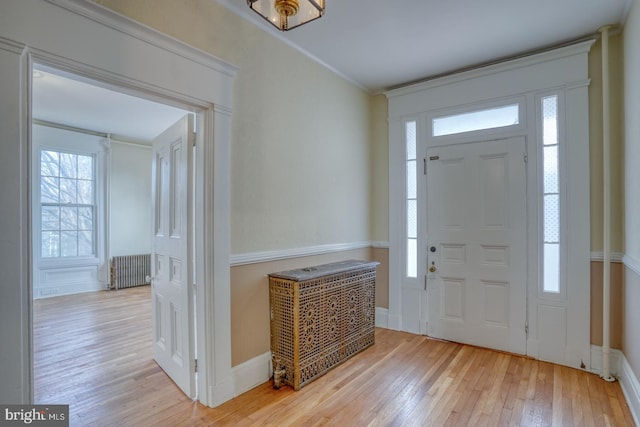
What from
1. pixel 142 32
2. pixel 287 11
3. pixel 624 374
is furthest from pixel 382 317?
pixel 142 32

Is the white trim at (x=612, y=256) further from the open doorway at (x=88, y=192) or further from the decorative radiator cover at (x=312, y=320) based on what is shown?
the open doorway at (x=88, y=192)

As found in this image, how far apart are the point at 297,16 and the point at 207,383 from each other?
2414 mm

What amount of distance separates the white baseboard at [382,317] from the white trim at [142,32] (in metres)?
3.02

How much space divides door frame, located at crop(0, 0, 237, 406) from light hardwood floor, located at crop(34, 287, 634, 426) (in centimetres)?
35

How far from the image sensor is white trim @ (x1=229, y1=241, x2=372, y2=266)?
7.97 ft

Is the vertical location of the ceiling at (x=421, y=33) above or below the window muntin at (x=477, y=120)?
above

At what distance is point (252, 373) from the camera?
2500 millimetres

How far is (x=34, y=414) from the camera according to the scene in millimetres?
1559

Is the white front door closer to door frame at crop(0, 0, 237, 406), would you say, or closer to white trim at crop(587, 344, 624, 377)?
white trim at crop(587, 344, 624, 377)

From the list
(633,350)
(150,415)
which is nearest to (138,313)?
(150,415)

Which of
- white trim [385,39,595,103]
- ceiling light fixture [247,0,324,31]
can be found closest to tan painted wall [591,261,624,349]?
white trim [385,39,595,103]

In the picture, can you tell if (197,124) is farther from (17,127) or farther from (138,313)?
(138,313)

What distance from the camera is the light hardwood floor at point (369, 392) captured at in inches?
82.4

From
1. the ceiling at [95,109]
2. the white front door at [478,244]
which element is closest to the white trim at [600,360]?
the white front door at [478,244]
